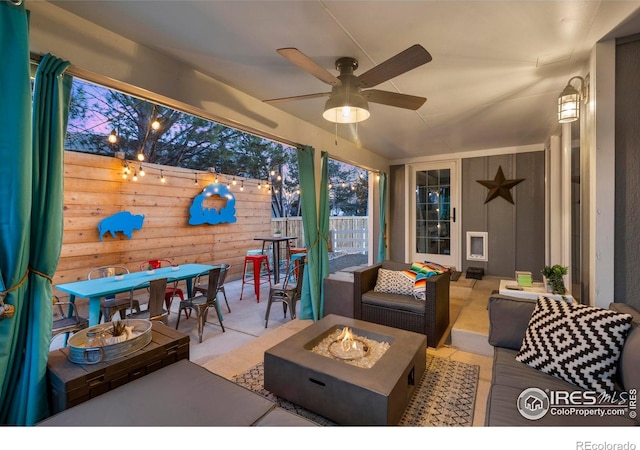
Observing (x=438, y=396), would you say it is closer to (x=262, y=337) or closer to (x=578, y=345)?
(x=578, y=345)

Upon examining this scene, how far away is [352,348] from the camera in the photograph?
205 centimetres

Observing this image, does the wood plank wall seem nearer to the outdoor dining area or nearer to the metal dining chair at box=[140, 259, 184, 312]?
the metal dining chair at box=[140, 259, 184, 312]

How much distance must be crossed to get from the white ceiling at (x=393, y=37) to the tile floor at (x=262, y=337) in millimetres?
2329

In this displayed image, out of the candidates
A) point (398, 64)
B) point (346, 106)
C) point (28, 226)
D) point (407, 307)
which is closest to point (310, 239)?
point (407, 307)

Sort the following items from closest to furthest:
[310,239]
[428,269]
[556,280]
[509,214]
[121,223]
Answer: [556,280] → [428,269] → [310,239] → [121,223] → [509,214]

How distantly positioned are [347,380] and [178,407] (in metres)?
0.85

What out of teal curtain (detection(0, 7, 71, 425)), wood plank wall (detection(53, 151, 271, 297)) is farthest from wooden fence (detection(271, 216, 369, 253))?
teal curtain (detection(0, 7, 71, 425))

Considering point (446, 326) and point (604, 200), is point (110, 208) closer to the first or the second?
point (446, 326)

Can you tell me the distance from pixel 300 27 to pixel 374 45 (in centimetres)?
55

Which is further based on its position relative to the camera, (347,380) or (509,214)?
(509,214)

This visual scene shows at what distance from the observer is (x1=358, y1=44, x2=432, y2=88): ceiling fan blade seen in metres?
1.65
